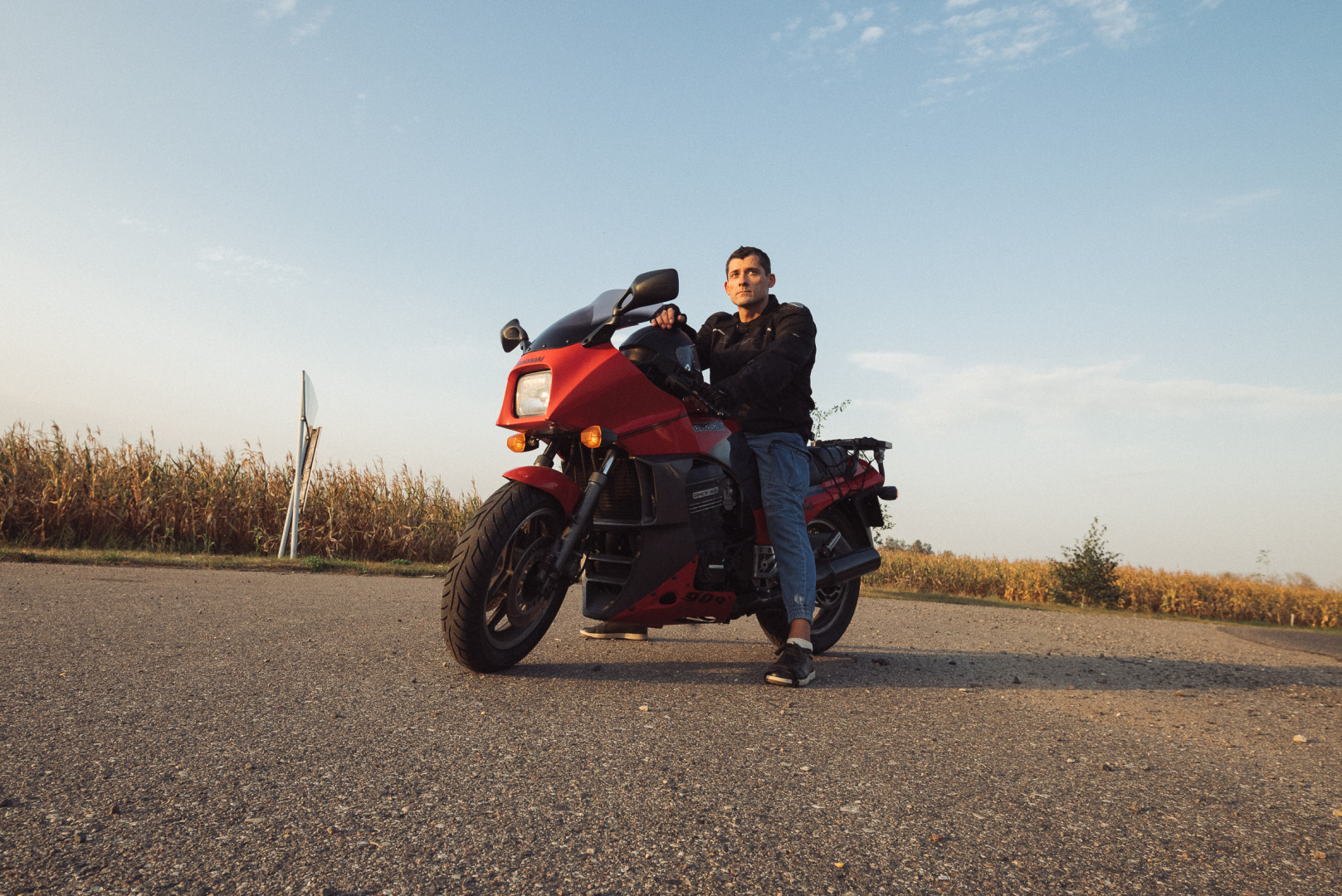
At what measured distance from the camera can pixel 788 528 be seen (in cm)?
404

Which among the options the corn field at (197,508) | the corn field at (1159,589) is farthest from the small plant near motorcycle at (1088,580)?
the corn field at (197,508)

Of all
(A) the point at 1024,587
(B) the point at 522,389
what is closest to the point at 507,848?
(B) the point at 522,389

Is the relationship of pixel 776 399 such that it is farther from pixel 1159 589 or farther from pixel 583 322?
pixel 1159 589

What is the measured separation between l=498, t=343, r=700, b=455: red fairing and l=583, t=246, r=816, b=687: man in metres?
0.36

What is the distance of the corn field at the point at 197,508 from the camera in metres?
10.7

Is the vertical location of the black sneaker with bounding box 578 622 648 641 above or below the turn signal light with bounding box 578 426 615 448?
below

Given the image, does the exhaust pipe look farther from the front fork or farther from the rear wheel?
the front fork

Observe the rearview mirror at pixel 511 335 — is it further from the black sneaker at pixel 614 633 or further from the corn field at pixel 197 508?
the corn field at pixel 197 508

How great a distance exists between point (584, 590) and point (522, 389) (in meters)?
1.03

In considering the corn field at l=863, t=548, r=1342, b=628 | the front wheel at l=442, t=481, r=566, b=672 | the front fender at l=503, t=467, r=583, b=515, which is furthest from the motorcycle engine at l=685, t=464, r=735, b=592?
the corn field at l=863, t=548, r=1342, b=628

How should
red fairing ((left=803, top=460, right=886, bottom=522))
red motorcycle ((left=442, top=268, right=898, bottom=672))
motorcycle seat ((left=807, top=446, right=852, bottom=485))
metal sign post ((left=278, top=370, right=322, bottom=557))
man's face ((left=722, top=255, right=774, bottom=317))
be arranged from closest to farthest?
red motorcycle ((left=442, top=268, right=898, bottom=672)), man's face ((left=722, top=255, right=774, bottom=317)), red fairing ((left=803, top=460, right=886, bottom=522)), motorcycle seat ((left=807, top=446, right=852, bottom=485)), metal sign post ((left=278, top=370, right=322, bottom=557))

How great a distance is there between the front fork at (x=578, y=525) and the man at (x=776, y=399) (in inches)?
26.9

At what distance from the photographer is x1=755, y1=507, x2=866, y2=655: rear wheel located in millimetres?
4805

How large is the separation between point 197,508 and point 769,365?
10.8 meters
